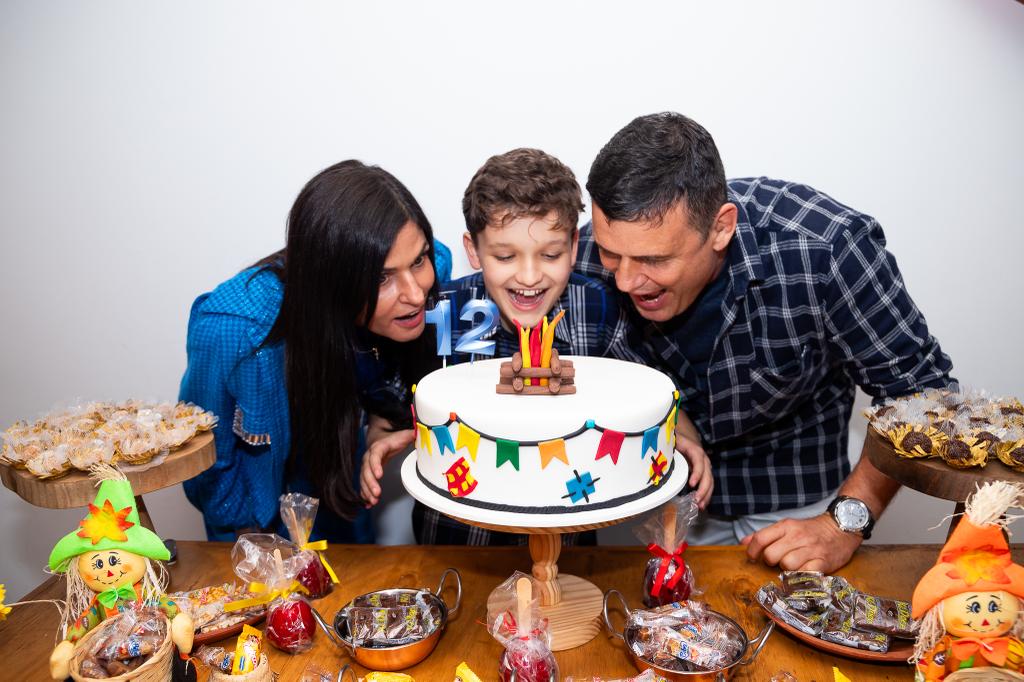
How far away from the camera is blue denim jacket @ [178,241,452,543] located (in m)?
2.06

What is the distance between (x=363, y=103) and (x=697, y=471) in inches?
66.3

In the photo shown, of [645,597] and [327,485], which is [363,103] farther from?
[645,597]

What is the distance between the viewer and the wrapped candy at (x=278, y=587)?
5.11 feet

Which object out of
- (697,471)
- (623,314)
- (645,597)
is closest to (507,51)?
(623,314)

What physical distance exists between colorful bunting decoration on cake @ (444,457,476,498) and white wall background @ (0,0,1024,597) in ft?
4.61

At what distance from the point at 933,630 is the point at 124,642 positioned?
141cm

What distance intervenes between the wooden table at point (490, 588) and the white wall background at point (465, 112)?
47.6 inches

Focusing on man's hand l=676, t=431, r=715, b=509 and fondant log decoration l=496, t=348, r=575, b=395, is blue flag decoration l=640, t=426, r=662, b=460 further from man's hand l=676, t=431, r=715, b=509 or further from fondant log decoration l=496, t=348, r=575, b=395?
man's hand l=676, t=431, r=715, b=509

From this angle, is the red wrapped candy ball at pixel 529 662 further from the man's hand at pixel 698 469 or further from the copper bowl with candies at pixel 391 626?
the man's hand at pixel 698 469

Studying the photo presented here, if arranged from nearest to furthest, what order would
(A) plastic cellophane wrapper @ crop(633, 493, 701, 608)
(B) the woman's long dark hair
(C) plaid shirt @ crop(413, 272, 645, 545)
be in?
(A) plastic cellophane wrapper @ crop(633, 493, 701, 608) → (B) the woman's long dark hair → (C) plaid shirt @ crop(413, 272, 645, 545)

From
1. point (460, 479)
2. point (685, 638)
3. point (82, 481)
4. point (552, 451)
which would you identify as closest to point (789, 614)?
point (685, 638)

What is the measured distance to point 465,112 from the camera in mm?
2598

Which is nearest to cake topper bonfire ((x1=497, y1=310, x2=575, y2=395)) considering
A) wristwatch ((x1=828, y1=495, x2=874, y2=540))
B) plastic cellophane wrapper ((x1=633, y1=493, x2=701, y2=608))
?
plastic cellophane wrapper ((x1=633, y1=493, x2=701, y2=608))

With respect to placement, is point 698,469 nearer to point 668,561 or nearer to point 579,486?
point 668,561
